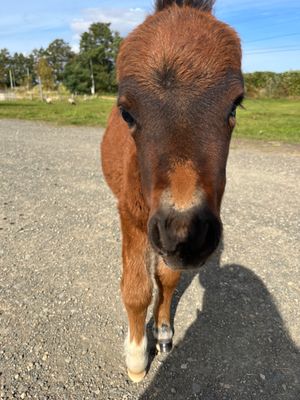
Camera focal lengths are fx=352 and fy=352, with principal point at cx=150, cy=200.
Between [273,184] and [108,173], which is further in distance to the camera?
[273,184]

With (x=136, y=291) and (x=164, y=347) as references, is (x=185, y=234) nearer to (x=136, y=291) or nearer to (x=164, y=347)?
(x=136, y=291)

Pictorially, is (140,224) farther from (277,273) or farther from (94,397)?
(277,273)

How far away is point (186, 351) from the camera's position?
11.2ft

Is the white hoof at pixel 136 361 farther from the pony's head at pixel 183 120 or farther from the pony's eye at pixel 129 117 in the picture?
the pony's eye at pixel 129 117

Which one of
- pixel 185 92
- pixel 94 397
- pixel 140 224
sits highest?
pixel 185 92

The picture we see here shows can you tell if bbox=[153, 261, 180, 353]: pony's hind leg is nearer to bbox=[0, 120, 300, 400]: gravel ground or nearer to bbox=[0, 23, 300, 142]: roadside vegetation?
bbox=[0, 120, 300, 400]: gravel ground

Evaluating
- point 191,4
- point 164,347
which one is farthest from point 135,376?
point 191,4

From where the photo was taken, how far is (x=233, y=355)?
3.34 meters

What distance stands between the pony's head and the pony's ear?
0.38 m

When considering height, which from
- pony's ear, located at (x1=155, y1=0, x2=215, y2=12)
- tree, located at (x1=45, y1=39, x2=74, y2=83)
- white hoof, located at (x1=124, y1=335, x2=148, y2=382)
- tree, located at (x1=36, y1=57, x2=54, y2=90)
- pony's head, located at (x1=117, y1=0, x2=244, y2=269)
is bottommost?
white hoof, located at (x1=124, y1=335, x2=148, y2=382)

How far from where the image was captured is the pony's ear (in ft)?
8.39

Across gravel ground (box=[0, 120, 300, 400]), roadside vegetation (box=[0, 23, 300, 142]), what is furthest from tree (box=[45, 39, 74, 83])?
gravel ground (box=[0, 120, 300, 400])

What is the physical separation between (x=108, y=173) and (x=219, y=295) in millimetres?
2023

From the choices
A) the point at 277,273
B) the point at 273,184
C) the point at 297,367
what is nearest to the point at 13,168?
the point at 273,184
